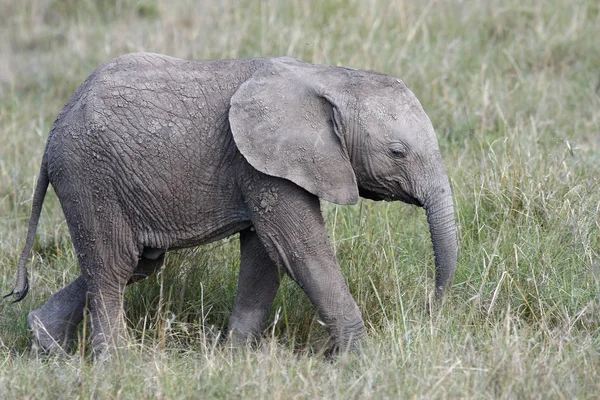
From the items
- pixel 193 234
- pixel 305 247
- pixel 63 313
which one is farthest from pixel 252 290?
pixel 63 313

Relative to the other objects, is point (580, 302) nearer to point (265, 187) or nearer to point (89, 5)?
point (265, 187)

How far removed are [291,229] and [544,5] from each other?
501 cm

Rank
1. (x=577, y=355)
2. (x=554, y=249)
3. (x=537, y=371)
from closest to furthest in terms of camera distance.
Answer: (x=537, y=371), (x=577, y=355), (x=554, y=249)

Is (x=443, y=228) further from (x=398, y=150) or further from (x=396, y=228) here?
(x=396, y=228)

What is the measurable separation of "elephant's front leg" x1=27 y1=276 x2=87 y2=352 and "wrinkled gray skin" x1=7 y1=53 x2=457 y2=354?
316mm

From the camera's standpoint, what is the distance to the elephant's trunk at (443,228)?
14.8 ft

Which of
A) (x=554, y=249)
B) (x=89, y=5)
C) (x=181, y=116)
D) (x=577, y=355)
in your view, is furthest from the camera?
(x=89, y=5)


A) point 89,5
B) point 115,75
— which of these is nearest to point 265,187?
point 115,75

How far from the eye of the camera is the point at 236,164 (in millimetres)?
4695

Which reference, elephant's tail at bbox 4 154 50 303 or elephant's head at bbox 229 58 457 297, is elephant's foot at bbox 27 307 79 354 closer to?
elephant's tail at bbox 4 154 50 303

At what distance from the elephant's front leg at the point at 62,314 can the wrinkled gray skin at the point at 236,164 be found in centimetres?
32

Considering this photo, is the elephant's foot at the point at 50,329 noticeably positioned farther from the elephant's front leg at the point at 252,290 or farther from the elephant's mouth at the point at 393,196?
the elephant's mouth at the point at 393,196

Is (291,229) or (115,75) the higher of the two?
(115,75)

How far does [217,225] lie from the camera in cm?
481
